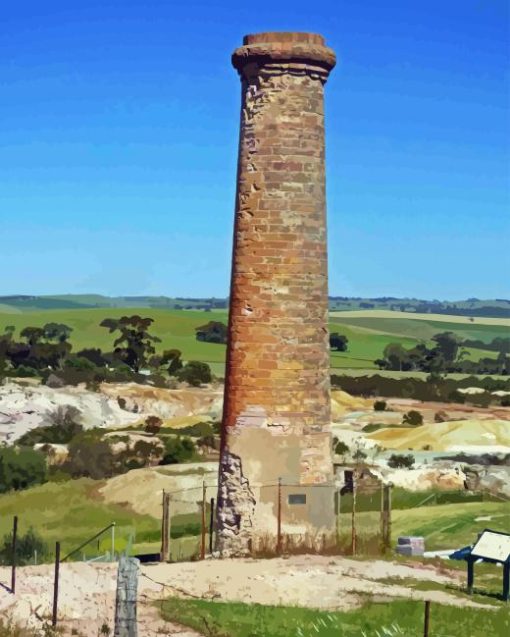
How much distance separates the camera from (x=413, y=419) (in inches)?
2376

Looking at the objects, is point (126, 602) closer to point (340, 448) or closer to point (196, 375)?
point (340, 448)

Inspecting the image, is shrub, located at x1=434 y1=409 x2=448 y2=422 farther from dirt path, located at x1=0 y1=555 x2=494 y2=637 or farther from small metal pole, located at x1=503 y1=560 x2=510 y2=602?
small metal pole, located at x1=503 y1=560 x2=510 y2=602

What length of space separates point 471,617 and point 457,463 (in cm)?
2827

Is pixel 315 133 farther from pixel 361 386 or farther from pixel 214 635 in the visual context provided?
pixel 361 386

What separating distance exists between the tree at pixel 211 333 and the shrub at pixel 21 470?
79.7 meters

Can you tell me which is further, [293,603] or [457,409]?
[457,409]

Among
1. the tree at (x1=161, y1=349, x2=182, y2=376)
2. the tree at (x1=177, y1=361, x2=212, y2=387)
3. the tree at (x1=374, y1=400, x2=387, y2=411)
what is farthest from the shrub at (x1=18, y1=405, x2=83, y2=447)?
the tree at (x1=161, y1=349, x2=182, y2=376)

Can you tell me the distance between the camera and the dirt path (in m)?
13.2

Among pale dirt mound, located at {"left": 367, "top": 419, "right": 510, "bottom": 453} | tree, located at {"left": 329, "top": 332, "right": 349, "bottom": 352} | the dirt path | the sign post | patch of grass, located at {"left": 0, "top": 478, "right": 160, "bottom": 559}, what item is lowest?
patch of grass, located at {"left": 0, "top": 478, "right": 160, "bottom": 559}

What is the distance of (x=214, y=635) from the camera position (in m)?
12.5

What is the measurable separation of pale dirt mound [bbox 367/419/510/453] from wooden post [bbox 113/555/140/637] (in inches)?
1530

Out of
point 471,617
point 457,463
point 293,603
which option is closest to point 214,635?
point 293,603

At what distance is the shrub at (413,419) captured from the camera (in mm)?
59656

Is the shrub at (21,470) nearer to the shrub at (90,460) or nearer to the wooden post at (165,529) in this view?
the shrub at (90,460)
